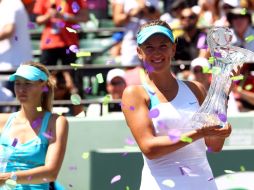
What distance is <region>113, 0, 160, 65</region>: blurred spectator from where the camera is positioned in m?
7.75

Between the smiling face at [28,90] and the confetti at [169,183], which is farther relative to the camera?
the smiling face at [28,90]

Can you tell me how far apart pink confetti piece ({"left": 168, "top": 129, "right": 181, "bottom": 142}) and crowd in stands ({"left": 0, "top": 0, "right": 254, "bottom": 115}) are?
3.20 m

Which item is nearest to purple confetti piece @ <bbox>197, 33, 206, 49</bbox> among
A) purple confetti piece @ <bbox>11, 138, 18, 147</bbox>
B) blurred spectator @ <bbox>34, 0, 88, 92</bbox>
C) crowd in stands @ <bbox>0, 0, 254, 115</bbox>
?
crowd in stands @ <bbox>0, 0, 254, 115</bbox>

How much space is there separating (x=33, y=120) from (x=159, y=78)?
1098 millimetres

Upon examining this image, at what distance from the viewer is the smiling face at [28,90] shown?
177 inches

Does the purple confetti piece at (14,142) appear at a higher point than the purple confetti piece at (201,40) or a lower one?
lower

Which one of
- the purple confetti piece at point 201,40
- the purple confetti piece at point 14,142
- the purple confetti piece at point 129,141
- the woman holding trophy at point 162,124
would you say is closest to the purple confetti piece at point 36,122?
the purple confetti piece at point 14,142

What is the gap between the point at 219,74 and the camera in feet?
11.6

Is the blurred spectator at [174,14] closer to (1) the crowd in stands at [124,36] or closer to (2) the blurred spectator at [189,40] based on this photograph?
(1) the crowd in stands at [124,36]

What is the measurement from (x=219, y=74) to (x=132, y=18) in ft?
14.2

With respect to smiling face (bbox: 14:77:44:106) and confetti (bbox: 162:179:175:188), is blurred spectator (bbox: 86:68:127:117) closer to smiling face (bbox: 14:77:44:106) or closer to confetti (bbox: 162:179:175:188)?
smiling face (bbox: 14:77:44:106)

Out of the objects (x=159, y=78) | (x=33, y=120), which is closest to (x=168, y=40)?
(x=159, y=78)

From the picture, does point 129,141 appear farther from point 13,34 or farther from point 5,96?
point 13,34

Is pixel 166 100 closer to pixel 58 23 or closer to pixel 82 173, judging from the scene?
pixel 82 173
